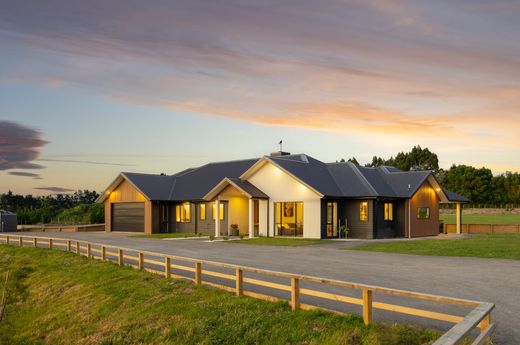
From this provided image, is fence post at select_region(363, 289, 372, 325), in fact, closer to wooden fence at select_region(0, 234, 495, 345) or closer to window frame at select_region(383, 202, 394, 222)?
wooden fence at select_region(0, 234, 495, 345)

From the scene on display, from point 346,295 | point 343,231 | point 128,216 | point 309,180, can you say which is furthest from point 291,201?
point 346,295

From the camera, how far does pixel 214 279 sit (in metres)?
15.9

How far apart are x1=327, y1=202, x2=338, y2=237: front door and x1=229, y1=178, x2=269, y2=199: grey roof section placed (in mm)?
4577

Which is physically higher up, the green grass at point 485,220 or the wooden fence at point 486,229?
the wooden fence at point 486,229

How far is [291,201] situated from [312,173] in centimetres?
295

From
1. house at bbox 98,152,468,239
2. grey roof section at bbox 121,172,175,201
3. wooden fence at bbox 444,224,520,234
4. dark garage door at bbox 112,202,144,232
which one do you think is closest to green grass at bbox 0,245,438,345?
house at bbox 98,152,468,239

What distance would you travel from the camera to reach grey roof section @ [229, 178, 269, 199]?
36.6 m

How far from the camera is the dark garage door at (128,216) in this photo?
45.3m

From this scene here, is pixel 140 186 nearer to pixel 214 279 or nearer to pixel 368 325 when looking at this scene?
pixel 214 279

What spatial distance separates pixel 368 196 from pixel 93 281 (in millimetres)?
21116

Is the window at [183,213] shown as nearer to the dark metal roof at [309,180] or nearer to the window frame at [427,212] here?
the dark metal roof at [309,180]

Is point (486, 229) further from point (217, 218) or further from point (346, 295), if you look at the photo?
point (346, 295)

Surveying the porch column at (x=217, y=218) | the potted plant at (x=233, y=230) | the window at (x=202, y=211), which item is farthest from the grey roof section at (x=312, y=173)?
the window at (x=202, y=211)

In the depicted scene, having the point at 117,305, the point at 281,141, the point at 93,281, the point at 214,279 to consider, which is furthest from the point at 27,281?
the point at 281,141
